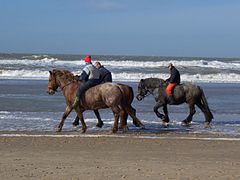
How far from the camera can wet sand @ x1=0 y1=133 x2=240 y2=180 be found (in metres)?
8.18

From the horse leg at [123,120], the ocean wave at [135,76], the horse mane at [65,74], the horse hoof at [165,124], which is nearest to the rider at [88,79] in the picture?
the horse mane at [65,74]

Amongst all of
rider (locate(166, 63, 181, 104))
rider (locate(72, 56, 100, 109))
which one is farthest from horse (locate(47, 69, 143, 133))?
rider (locate(166, 63, 181, 104))

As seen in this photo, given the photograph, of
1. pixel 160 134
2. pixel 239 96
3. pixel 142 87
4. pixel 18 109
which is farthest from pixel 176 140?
pixel 239 96

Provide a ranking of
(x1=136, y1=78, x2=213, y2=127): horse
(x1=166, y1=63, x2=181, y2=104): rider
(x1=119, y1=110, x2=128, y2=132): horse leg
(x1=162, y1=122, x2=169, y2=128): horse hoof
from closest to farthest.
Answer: (x1=119, y1=110, x2=128, y2=132): horse leg < (x1=162, y1=122, x2=169, y2=128): horse hoof < (x1=136, y1=78, x2=213, y2=127): horse < (x1=166, y1=63, x2=181, y2=104): rider

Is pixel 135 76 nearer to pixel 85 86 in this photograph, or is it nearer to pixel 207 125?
pixel 207 125

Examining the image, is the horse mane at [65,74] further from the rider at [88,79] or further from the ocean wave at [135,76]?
the ocean wave at [135,76]

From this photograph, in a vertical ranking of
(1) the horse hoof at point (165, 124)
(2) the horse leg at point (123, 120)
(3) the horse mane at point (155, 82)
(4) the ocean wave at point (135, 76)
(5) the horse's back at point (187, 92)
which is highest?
(3) the horse mane at point (155, 82)

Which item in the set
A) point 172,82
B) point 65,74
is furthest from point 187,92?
point 65,74

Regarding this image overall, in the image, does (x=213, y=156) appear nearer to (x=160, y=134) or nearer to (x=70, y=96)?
(x=160, y=134)

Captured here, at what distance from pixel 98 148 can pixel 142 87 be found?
6.15 m

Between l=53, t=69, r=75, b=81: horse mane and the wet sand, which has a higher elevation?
l=53, t=69, r=75, b=81: horse mane

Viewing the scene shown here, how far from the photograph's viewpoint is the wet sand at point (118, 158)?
8180 mm

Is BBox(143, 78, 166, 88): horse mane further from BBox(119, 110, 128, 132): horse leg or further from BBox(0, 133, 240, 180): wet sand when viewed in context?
BBox(0, 133, 240, 180): wet sand

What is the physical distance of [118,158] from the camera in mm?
9797
